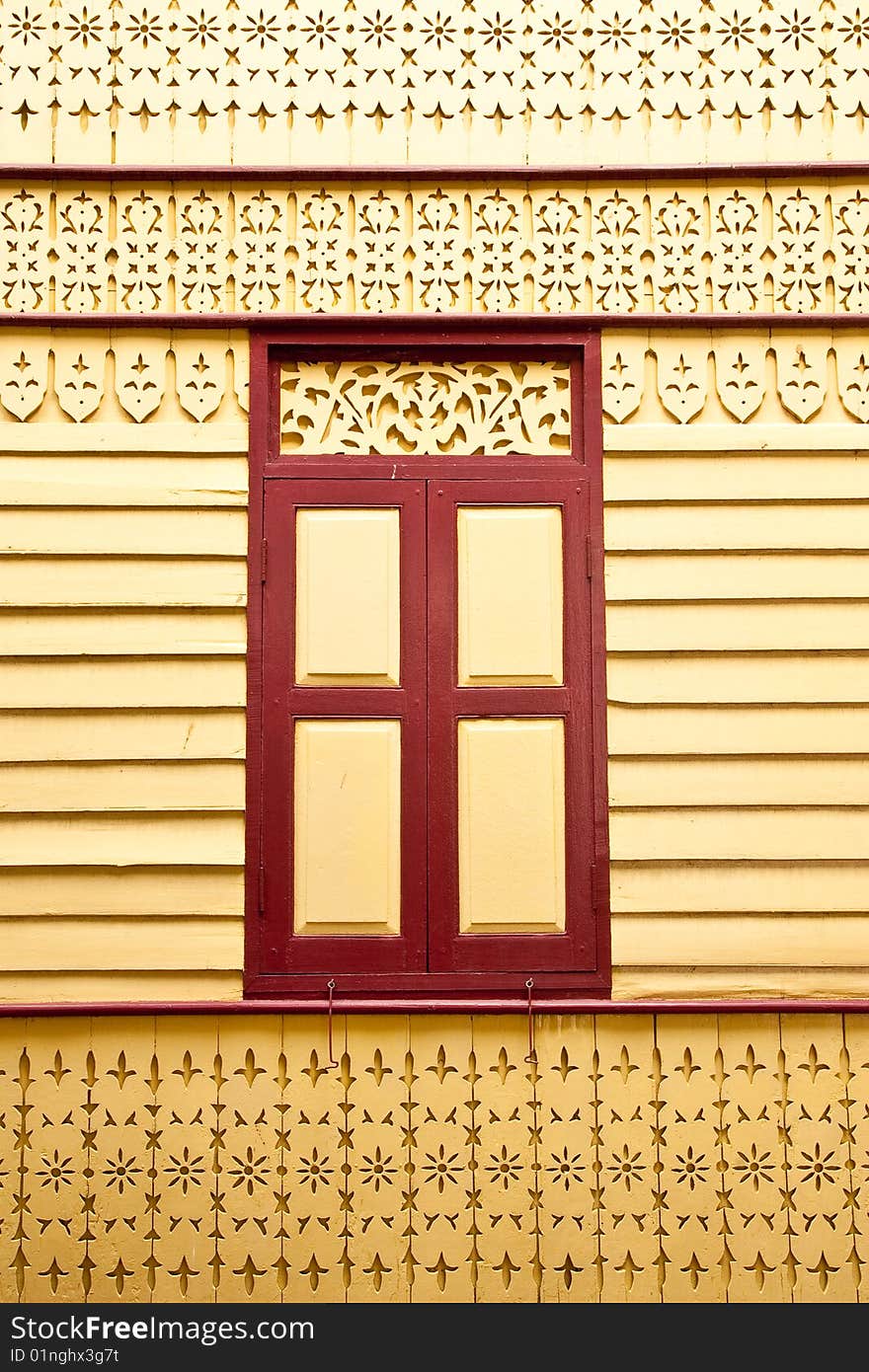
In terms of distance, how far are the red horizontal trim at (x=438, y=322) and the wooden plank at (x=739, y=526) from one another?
0.66m

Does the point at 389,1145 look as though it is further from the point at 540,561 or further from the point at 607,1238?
the point at 540,561

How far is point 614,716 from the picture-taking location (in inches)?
165

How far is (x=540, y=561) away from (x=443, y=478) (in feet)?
1.52

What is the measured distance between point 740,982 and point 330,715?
5.62ft

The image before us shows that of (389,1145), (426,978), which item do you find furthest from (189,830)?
(389,1145)

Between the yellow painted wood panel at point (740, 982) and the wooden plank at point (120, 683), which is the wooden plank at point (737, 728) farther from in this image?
the wooden plank at point (120, 683)

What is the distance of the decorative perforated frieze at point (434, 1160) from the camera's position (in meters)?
4.00

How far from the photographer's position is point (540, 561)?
4.30 meters

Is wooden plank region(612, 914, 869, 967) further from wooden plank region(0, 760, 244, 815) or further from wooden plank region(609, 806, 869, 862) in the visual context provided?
wooden plank region(0, 760, 244, 815)

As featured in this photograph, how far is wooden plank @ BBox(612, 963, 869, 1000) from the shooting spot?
13.5 feet

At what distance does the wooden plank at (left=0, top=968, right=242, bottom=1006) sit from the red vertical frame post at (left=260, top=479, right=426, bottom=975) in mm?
179

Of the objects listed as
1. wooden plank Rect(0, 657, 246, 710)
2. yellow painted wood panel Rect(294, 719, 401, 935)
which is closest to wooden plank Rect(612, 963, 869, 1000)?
yellow painted wood panel Rect(294, 719, 401, 935)

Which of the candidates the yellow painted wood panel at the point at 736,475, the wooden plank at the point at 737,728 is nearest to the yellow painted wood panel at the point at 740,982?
the wooden plank at the point at 737,728

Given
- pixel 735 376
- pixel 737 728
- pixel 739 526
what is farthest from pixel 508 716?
pixel 735 376
